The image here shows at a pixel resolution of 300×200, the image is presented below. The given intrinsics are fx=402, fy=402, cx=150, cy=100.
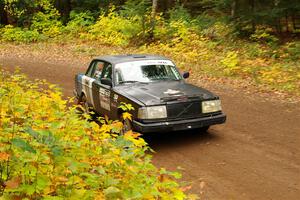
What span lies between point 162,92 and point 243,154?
74.9 inches

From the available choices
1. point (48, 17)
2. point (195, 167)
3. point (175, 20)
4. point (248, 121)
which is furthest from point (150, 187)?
point (48, 17)

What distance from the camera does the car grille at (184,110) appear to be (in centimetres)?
743

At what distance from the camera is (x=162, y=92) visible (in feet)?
25.5

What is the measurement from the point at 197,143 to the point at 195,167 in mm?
1211

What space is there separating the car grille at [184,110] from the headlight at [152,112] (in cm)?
11

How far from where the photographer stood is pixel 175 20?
73.0 ft

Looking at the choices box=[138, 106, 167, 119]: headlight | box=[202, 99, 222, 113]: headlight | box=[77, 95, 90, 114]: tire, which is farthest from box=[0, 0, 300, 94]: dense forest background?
box=[138, 106, 167, 119]: headlight

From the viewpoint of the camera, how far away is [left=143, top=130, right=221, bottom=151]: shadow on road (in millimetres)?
7840

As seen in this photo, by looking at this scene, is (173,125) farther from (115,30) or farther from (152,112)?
(115,30)

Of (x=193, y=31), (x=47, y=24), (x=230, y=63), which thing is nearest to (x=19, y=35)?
(x=47, y=24)

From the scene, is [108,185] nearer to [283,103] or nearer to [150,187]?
[150,187]

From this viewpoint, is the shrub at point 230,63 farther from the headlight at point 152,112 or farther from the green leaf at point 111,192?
the green leaf at point 111,192

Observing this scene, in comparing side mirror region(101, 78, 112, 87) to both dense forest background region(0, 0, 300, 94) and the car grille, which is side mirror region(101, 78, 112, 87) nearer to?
the car grille

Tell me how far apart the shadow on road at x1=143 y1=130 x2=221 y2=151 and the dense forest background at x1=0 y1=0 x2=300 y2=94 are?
5.06m
